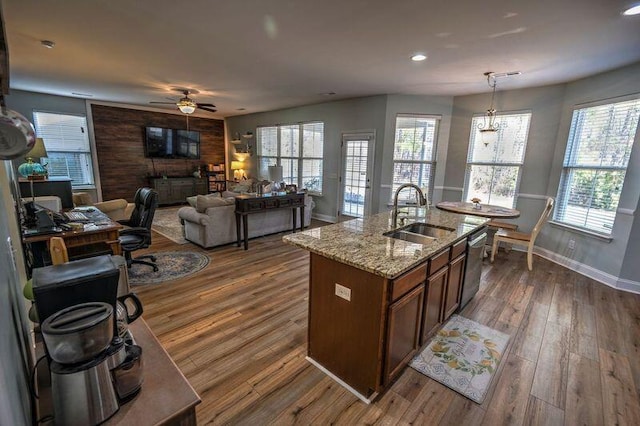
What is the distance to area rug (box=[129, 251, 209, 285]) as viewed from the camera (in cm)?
347

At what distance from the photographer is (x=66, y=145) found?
6.42m

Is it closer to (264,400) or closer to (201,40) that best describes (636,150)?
(264,400)

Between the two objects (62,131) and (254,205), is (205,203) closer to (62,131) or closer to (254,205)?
(254,205)

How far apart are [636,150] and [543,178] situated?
1260 mm

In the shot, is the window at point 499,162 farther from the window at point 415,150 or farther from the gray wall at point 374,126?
the window at point 415,150

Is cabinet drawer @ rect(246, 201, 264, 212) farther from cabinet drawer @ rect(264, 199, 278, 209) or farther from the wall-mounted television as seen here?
Result: the wall-mounted television

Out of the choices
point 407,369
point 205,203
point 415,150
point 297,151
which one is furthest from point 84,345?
point 297,151

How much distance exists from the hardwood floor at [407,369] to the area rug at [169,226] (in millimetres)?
1830

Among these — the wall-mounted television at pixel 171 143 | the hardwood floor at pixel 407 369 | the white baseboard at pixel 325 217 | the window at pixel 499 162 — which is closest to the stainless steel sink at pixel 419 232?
the hardwood floor at pixel 407 369

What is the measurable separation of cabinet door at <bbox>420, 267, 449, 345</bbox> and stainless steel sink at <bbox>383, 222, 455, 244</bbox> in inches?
12.3

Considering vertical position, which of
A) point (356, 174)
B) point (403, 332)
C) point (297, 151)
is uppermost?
point (297, 151)

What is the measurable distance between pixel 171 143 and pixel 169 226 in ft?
Result: 10.7

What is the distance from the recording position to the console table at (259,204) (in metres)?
4.53

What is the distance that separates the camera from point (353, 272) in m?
1.76
